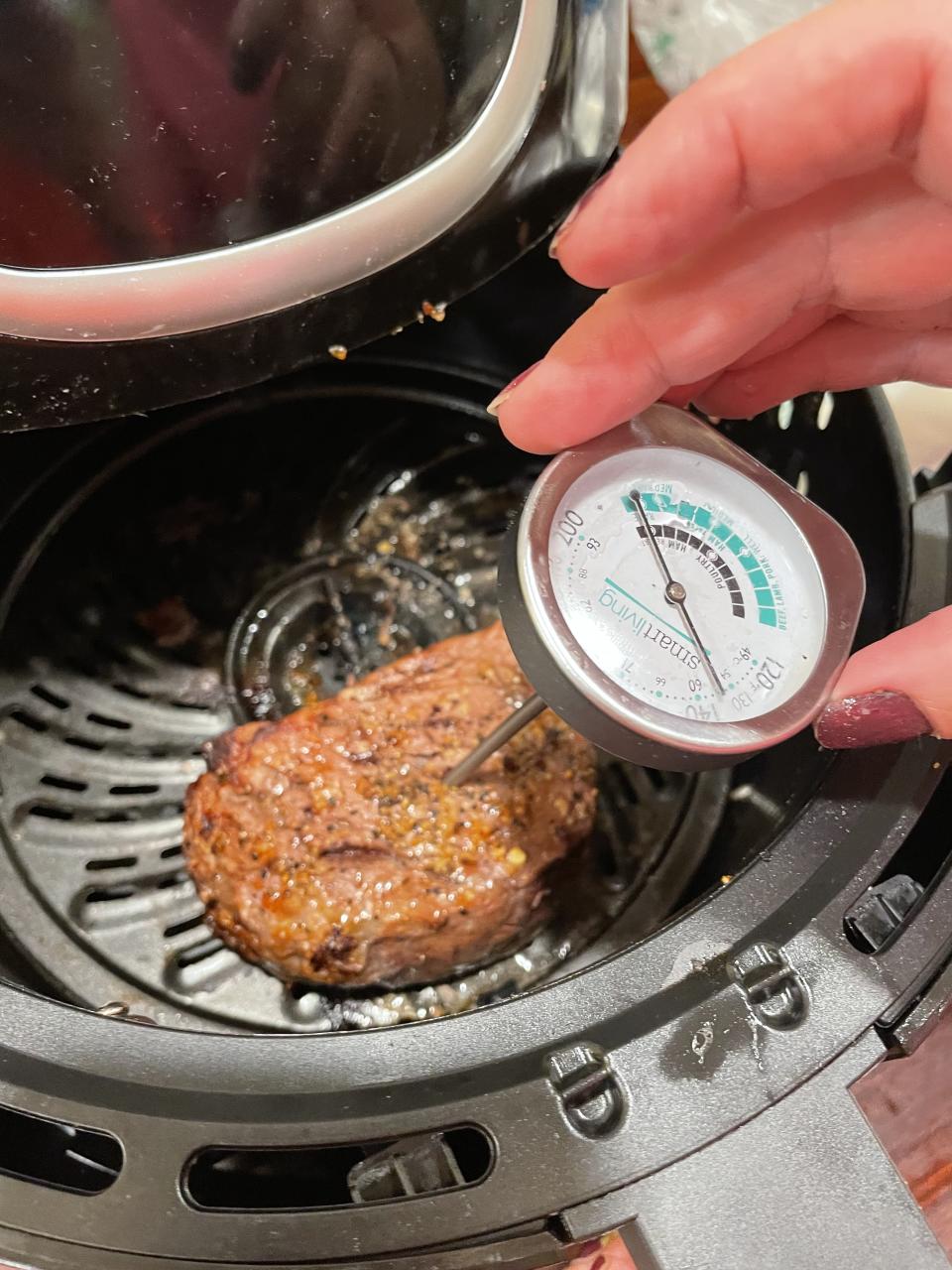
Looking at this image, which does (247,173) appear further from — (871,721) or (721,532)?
(871,721)

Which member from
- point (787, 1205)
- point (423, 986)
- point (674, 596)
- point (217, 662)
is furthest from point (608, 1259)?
point (217, 662)

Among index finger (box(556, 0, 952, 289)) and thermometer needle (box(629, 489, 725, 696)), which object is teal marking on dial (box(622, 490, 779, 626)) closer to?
thermometer needle (box(629, 489, 725, 696))

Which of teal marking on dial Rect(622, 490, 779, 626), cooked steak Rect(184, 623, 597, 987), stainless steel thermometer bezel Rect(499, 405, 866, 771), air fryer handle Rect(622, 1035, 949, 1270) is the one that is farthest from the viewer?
cooked steak Rect(184, 623, 597, 987)

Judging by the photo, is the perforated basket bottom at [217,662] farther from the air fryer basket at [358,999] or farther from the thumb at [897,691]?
the thumb at [897,691]

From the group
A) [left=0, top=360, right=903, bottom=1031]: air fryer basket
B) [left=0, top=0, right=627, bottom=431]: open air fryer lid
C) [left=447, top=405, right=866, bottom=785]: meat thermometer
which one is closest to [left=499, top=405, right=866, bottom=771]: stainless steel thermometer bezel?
[left=447, top=405, right=866, bottom=785]: meat thermometer

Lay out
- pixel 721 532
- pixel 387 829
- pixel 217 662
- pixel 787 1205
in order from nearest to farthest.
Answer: pixel 787 1205, pixel 721 532, pixel 387 829, pixel 217 662
